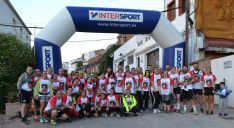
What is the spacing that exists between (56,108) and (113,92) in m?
2.51

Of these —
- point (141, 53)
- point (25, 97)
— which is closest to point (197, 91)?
point (25, 97)

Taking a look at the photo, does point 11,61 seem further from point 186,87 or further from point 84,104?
point 186,87

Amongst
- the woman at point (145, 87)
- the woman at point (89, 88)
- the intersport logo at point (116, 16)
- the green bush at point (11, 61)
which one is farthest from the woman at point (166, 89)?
the green bush at point (11, 61)

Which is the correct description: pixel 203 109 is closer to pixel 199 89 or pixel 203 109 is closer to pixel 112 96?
pixel 199 89

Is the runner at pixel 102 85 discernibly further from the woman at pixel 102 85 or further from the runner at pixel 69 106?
the runner at pixel 69 106

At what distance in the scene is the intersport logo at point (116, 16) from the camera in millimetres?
16734

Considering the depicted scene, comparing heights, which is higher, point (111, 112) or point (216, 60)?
point (216, 60)

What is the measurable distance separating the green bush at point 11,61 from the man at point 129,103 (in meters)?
5.71

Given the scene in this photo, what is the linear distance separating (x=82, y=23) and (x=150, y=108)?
4.83m

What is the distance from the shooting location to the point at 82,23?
16.6 meters

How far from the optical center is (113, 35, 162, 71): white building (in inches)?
1055

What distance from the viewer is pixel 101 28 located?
17.2m

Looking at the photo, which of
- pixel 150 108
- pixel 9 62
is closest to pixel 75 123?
pixel 150 108

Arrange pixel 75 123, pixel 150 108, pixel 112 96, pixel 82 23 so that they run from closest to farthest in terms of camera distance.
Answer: pixel 75 123 < pixel 112 96 < pixel 150 108 < pixel 82 23
